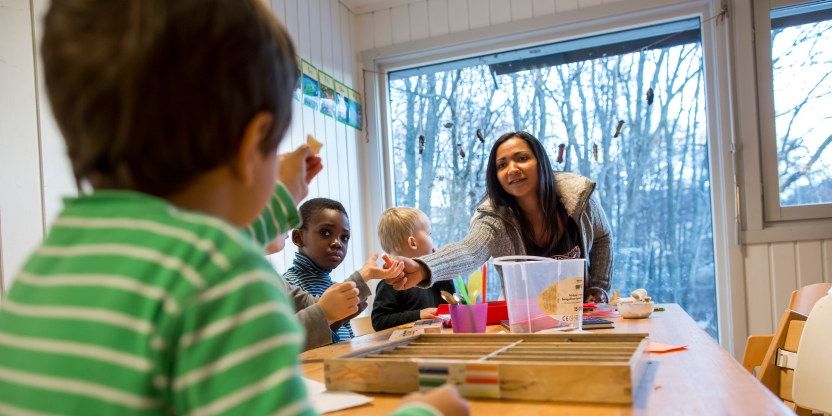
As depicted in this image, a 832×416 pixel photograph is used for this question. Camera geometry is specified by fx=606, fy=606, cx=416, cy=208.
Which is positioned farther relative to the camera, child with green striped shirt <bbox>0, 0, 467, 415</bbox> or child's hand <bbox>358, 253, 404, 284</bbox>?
child's hand <bbox>358, 253, 404, 284</bbox>

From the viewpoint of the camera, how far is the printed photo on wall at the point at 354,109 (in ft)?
10.7

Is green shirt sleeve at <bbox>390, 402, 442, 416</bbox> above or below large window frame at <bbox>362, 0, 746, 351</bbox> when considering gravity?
below

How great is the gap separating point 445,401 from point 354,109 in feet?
9.46

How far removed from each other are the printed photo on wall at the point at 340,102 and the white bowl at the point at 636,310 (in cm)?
199

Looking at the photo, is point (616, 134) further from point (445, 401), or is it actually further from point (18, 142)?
point (445, 401)

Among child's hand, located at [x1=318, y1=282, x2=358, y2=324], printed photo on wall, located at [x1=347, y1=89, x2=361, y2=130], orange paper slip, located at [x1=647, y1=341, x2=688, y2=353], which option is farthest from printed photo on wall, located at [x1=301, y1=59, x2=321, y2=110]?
orange paper slip, located at [x1=647, y1=341, x2=688, y2=353]

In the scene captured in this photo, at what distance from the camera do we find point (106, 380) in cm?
40

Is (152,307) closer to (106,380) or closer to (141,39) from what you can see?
(106,380)

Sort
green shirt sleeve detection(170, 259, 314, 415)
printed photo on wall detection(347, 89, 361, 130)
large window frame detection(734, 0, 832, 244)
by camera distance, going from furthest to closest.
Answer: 1. printed photo on wall detection(347, 89, 361, 130)
2. large window frame detection(734, 0, 832, 244)
3. green shirt sleeve detection(170, 259, 314, 415)

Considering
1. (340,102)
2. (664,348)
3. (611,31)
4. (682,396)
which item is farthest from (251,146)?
(611,31)

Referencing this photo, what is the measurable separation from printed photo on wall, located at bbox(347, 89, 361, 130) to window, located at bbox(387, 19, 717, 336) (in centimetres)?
37

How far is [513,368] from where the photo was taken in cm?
74

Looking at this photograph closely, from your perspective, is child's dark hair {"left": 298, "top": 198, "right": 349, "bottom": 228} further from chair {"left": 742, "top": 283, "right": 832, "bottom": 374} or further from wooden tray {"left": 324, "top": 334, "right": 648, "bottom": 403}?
chair {"left": 742, "top": 283, "right": 832, "bottom": 374}

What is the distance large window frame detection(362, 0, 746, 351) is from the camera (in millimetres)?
2750
